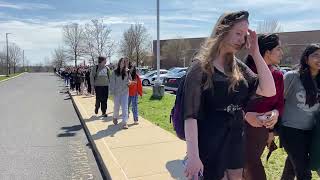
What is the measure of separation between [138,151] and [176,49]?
74445 mm

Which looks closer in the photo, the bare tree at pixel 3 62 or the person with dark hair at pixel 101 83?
the person with dark hair at pixel 101 83

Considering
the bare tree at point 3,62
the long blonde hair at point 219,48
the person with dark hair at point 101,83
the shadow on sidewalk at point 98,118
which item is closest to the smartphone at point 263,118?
the long blonde hair at point 219,48

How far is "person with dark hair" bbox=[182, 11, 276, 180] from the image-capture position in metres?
2.67

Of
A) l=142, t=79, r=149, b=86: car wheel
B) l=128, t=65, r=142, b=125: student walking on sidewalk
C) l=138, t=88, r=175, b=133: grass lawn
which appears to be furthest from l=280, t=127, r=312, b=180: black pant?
l=142, t=79, r=149, b=86: car wheel

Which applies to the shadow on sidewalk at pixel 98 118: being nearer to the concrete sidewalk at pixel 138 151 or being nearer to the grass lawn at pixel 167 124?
→ the concrete sidewalk at pixel 138 151

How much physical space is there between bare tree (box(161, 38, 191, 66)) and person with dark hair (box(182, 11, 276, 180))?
77.2 metres

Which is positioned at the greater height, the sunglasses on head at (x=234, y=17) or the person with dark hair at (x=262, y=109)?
the sunglasses on head at (x=234, y=17)

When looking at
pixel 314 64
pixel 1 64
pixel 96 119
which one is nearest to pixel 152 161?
pixel 314 64

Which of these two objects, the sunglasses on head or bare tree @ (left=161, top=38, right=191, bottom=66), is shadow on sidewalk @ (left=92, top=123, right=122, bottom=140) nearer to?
the sunglasses on head

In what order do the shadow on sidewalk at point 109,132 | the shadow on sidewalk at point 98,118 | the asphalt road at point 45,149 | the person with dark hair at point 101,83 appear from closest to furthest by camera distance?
the asphalt road at point 45,149
the shadow on sidewalk at point 109,132
the shadow on sidewalk at point 98,118
the person with dark hair at point 101,83

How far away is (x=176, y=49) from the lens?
8069 cm

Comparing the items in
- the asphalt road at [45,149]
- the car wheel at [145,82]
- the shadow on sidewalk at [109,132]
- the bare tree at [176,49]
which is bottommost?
the asphalt road at [45,149]

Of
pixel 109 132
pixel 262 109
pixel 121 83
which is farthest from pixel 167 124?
pixel 262 109

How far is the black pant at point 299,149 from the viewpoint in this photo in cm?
398
